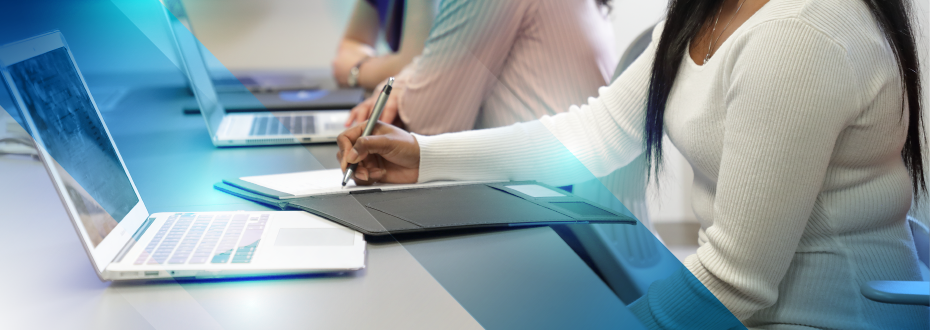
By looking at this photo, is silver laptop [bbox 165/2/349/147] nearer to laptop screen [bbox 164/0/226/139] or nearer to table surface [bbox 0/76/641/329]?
laptop screen [bbox 164/0/226/139]

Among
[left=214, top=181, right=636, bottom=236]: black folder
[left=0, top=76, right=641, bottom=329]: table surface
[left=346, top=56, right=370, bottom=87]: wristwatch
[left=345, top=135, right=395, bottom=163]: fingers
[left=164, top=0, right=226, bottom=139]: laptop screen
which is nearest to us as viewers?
[left=0, top=76, right=641, bottom=329]: table surface

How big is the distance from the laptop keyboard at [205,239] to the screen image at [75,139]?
3 cm

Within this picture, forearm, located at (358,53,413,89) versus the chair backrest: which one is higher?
forearm, located at (358,53,413,89)

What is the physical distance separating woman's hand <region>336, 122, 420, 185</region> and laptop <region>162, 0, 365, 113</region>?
0.41m

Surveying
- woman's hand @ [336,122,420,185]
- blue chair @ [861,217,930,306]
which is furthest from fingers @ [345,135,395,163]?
blue chair @ [861,217,930,306]

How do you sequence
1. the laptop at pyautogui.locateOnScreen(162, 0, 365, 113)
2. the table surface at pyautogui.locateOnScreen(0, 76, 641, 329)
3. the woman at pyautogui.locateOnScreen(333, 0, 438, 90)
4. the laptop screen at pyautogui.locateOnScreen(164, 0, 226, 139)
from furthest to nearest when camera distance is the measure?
the woman at pyautogui.locateOnScreen(333, 0, 438, 90) < the laptop at pyautogui.locateOnScreen(162, 0, 365, 113) < the laptop screen at pyautogui.locateOnScreen(164, 0, 226, 139) < the table surface at pyautogui.locateOnScreen(0, 76, 641, 329)

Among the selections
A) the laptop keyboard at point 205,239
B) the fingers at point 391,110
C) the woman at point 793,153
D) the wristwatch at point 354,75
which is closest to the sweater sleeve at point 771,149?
the woman at point 793,153

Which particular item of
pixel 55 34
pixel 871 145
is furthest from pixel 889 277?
pixel 55 34

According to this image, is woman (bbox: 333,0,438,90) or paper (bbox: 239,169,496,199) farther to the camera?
woman (bbox: 333,0,438,90)

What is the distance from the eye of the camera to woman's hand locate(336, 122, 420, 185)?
0.50 meters

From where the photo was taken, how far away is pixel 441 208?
1.34ft

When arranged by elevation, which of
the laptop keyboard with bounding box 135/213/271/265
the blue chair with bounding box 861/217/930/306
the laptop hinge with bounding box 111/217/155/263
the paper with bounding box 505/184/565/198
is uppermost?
the laptop hinge with bounding box 111/217/155/263

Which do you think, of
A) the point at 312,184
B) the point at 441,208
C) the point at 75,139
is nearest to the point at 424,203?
the point at 441,208

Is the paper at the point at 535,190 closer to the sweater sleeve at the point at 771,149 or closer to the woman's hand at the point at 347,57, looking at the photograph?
the sweater sleeve at the point at 771,149
